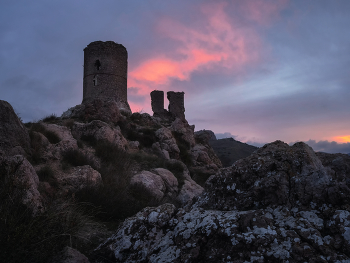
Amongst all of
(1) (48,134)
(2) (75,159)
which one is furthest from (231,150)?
(2) (75,159)

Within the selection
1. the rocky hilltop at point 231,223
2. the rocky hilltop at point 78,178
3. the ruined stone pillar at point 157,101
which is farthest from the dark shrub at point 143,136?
the ruined stone pillar at point 157,101

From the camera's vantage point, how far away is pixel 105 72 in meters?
19.5

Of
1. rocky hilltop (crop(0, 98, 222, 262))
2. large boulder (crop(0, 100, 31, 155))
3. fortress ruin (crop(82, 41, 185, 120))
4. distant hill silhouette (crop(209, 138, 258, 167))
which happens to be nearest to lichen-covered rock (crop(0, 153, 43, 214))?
rocky hilltop (crop(0, 98, 222, 262))

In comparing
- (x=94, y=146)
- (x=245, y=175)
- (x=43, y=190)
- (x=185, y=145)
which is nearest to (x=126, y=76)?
(x=185, y=145)

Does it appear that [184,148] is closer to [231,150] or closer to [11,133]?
[11,133]

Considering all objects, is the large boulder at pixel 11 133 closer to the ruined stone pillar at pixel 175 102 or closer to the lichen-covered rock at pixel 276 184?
the lichen-covered rock at pixel 276 184

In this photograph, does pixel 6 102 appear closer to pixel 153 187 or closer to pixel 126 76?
pixel 153 187

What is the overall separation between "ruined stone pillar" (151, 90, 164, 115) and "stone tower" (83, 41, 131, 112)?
12.4 ft

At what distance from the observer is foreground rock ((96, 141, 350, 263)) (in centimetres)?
172

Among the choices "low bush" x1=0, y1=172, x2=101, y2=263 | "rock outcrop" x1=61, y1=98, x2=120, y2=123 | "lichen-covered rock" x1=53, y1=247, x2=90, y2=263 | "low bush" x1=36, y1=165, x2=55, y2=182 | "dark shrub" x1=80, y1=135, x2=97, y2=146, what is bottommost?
"lichen-covered rock" x1=53, y1=247, x2=90, y2=263

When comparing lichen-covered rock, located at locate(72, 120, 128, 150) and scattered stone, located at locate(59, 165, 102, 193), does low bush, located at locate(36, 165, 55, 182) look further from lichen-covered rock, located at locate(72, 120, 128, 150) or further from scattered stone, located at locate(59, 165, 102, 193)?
lichen-covered rock, located at locate(72, 120, 128, 150)

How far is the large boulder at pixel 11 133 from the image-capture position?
19.4ft

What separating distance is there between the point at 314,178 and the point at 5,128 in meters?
6.46

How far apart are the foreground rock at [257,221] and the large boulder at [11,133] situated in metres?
4.75
